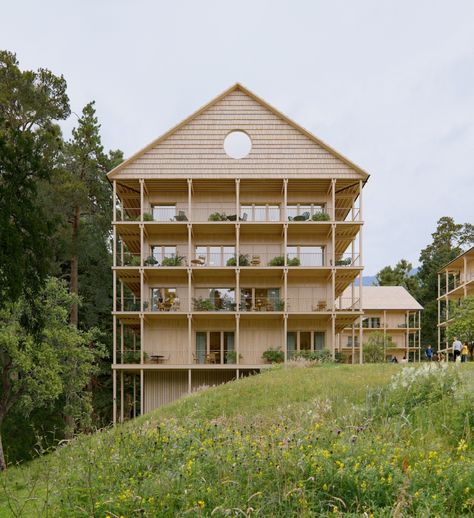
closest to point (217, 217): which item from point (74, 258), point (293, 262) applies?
point (293, 262)

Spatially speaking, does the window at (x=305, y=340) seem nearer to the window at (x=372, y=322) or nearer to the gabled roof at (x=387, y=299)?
the gabled roof at (x=387, y=299)

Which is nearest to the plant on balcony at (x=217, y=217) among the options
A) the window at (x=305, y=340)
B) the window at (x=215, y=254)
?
the window at (x=215, y=254)

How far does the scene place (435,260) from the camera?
255 feet

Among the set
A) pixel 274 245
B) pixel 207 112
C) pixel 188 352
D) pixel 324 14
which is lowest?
pixel 188 352

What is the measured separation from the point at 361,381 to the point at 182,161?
75.7ft

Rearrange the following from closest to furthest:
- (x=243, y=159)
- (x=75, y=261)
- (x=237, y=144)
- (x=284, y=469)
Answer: (x=284, y=469)
(x=243, y=159)
(x=237, y=144)
(x=75, y=261)

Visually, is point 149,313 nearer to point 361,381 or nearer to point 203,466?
point 361,381

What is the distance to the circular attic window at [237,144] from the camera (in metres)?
37.4

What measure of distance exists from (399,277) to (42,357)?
59.6m

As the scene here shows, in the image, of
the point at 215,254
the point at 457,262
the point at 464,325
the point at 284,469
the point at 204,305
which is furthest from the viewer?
the point at 457,262

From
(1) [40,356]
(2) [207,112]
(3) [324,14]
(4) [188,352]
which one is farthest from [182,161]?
(3) [324,14]

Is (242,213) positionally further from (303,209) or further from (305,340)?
(305,340)

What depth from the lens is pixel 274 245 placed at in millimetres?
38438

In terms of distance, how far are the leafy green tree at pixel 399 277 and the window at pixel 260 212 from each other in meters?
43.6
